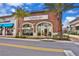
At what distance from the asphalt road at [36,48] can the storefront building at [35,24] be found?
27 centimetres

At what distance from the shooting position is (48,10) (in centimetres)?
621

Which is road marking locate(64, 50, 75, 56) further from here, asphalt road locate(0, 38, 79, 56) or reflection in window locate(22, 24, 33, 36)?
reflection in window locate(22, 24, 33, 36)

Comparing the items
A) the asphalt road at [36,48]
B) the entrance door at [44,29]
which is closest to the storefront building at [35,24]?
the entrance door at [44,29]

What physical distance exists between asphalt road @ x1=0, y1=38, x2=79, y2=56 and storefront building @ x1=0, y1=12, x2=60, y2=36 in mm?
269

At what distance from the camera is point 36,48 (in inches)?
241

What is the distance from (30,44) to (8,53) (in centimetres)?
58

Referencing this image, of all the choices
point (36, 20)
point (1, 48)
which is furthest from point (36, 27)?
point (1, 48)

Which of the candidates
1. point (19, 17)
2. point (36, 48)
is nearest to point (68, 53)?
point (36, 48)

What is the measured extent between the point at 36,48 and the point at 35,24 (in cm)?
63

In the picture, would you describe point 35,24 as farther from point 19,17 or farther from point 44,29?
point 19,17

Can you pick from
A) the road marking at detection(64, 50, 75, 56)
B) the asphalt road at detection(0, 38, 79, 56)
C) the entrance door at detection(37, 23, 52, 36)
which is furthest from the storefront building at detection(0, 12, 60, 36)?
the road marking at detection(64, 50, 75, 56)

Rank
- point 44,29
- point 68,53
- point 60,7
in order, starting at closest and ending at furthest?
point 68,53 < point 60,7 < point 44,29

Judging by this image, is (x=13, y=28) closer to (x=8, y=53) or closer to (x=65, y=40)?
(x=8, y=53)

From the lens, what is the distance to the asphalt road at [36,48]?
5.99 metres
